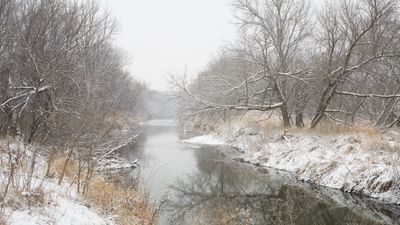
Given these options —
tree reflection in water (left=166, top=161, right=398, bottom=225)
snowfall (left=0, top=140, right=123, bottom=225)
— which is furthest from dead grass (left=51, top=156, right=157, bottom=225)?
tree reflection in water (left=166, top=161, right=398, bottom=225)

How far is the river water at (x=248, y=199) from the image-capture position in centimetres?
962

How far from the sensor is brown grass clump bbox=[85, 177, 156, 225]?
7.38m

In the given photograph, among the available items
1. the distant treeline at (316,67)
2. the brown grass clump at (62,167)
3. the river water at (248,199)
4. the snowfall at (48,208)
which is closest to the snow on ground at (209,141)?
the distant treeline at (316,67)

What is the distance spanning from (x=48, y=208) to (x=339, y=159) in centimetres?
1107

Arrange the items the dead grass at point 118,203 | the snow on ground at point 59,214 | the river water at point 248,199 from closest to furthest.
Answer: the snow on ground at point 59,214, the dead grass at point 118,203, the river water at point 248,199

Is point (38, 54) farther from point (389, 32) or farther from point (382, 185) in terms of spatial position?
point (389, 32)

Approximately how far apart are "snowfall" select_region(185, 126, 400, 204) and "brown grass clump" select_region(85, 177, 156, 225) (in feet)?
24.0

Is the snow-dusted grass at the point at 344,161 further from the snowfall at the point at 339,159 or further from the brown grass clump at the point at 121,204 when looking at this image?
the brown grass clump at the point at 121,204

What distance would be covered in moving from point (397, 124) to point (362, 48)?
449cm

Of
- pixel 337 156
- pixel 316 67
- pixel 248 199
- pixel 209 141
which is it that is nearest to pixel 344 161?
pixel 337 156

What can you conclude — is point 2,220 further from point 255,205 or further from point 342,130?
point 342,130

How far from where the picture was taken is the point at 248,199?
1208 centimetres

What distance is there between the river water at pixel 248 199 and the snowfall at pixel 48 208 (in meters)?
2.50

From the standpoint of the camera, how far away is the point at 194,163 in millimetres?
18656
